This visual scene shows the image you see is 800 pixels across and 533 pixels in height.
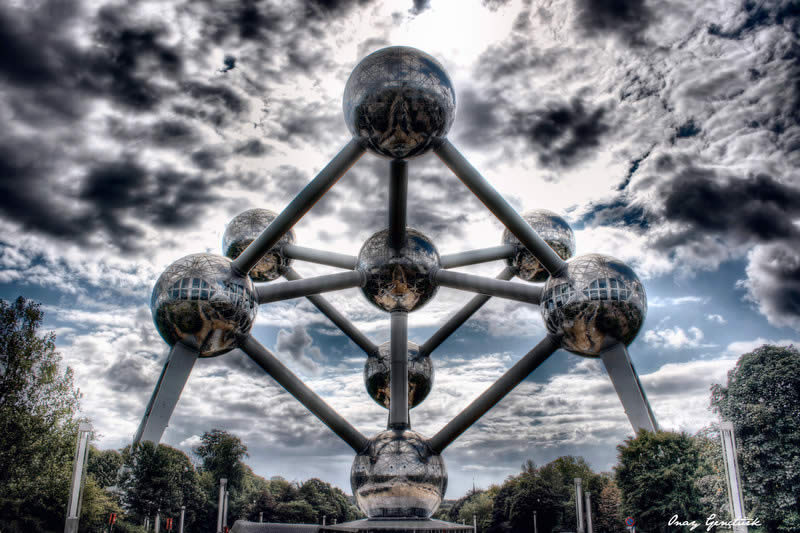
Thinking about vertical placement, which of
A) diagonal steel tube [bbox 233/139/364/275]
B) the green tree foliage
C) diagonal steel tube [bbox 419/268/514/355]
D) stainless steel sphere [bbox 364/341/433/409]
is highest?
diagonal steel tube [bbox 233/139/364/275]

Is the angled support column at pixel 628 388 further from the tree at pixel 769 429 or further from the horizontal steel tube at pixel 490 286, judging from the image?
the tree at pixel 769 429

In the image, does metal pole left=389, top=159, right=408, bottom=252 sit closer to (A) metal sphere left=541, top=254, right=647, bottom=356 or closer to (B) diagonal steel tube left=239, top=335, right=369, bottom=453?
(A) metal sphere left=541, top=254, right=647, bottom=356

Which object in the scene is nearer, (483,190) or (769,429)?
(483,190)

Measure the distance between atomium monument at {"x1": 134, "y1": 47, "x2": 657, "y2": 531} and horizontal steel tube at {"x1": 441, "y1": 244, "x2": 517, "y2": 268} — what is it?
1.81 feet

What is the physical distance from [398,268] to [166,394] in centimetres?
533

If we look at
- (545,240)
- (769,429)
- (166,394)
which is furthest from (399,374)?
(769,429)

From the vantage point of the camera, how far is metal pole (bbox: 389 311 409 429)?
1280 cm

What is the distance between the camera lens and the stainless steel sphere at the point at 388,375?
49.2 feet

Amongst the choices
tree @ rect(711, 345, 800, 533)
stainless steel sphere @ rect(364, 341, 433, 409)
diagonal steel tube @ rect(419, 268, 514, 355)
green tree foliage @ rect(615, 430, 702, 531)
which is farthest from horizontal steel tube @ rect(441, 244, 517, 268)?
tree @ rect(711, 345, 800, 533)

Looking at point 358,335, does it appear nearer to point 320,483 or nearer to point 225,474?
point 225,474

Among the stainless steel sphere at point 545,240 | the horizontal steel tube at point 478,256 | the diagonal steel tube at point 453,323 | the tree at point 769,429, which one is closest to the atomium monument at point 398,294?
the horizontal steel tube at point 478,256

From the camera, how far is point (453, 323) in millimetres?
14719

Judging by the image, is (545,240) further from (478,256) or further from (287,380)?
(287,380)

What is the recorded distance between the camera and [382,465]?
11.8 metres
